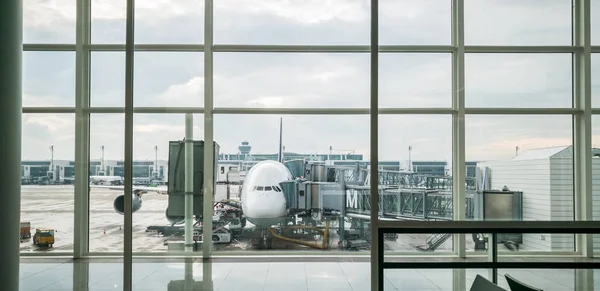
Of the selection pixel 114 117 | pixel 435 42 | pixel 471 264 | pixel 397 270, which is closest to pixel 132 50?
pixel 114 117

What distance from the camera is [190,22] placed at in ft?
12.3

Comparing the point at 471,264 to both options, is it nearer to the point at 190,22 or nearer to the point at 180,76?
the point at 180,76

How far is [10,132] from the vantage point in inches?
107

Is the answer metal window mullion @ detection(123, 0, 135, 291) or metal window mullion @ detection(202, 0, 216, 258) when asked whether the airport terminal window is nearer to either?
metal window mullion @ detection(123, 0, 135, 291)

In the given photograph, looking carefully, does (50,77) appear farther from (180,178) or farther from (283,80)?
(283,80)

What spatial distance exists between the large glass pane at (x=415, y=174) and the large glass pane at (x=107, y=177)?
1.92 meters

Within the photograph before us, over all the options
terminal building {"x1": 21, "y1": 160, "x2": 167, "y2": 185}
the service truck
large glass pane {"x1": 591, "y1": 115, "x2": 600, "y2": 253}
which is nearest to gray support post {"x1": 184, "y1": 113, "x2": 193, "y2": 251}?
terminal building {"x1": 21, "y1": 160, "x2": 167, "y2": 185}

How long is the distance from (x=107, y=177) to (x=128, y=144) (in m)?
0.36

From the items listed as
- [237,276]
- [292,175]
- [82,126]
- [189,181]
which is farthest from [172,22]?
[237,276]

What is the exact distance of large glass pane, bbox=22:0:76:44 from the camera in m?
3.14

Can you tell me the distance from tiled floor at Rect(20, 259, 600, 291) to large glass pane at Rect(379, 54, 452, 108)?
4.16 feet

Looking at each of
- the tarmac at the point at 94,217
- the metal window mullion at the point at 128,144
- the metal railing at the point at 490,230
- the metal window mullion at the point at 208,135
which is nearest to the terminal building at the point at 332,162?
the metal window mullion at the point at 208,135

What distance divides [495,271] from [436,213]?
1.87ft

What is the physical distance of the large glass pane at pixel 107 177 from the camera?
2971mm
